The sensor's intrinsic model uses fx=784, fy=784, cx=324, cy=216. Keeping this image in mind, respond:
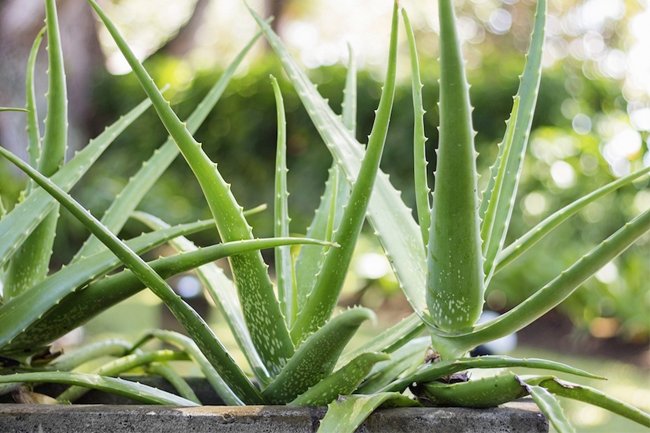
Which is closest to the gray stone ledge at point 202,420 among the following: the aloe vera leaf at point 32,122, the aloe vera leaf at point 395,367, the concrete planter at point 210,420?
the concrete planter at point 210,420

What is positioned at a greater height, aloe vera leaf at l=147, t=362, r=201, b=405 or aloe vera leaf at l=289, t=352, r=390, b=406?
aloe vera leaf at l=147, t=362, r=201, b=405

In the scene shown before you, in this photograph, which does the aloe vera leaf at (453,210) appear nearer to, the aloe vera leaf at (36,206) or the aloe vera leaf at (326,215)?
the aloe vera leaf at (326,215)

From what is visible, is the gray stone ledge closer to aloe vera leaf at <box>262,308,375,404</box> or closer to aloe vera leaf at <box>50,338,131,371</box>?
aloe vera leaf at <box>262,308,375,404</box>

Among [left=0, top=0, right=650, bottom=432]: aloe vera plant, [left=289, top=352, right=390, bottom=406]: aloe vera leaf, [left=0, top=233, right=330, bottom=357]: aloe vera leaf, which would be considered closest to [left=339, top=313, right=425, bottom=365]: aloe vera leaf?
[left=0, top=0, right=650, bottom=432]: aloe vera plant

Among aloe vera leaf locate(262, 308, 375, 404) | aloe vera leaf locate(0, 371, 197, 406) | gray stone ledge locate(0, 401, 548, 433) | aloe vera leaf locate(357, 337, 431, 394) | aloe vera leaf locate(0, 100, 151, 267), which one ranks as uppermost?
aloe vera leaf locate(0, 100, 151, 267)

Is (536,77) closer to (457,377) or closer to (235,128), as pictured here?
(457,377)

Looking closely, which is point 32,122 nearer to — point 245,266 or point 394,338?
point 245,266
